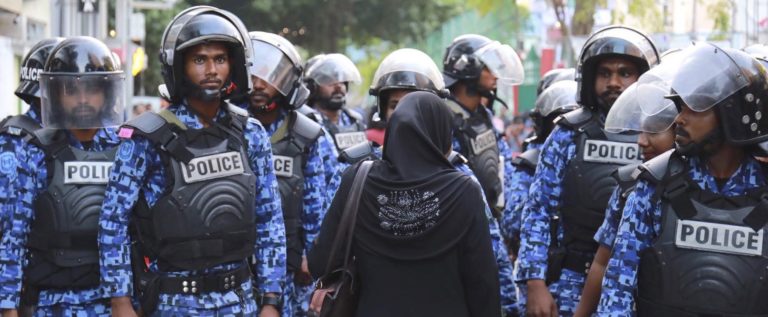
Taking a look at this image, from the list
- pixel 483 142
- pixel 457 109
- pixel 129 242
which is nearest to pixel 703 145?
pixel 129 242

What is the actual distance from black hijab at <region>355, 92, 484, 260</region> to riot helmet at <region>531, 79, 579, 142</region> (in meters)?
3.44

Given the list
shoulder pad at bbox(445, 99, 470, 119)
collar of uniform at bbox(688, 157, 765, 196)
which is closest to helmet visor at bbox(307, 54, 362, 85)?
shoulder pad at bbox(445, 99, 470, 119)

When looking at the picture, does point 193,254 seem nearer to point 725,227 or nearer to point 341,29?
point 725,227

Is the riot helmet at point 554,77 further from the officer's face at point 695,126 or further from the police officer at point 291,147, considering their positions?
the officer's face at point 695,126

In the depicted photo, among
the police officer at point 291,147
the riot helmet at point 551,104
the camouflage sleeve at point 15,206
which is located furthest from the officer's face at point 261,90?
the riot helmet at point 551,104

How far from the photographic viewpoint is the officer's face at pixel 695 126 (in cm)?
494

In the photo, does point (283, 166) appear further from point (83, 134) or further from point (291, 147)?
point (83, 134)

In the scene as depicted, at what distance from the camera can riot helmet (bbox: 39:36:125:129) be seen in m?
6.61

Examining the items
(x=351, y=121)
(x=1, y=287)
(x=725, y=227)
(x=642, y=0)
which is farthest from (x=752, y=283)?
(x=642, y=0)

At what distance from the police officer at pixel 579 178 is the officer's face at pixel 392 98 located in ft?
4.12

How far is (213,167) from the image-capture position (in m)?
5.87

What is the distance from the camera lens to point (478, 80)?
9203 mm

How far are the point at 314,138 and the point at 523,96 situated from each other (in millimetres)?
21446

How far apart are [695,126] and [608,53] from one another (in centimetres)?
194
